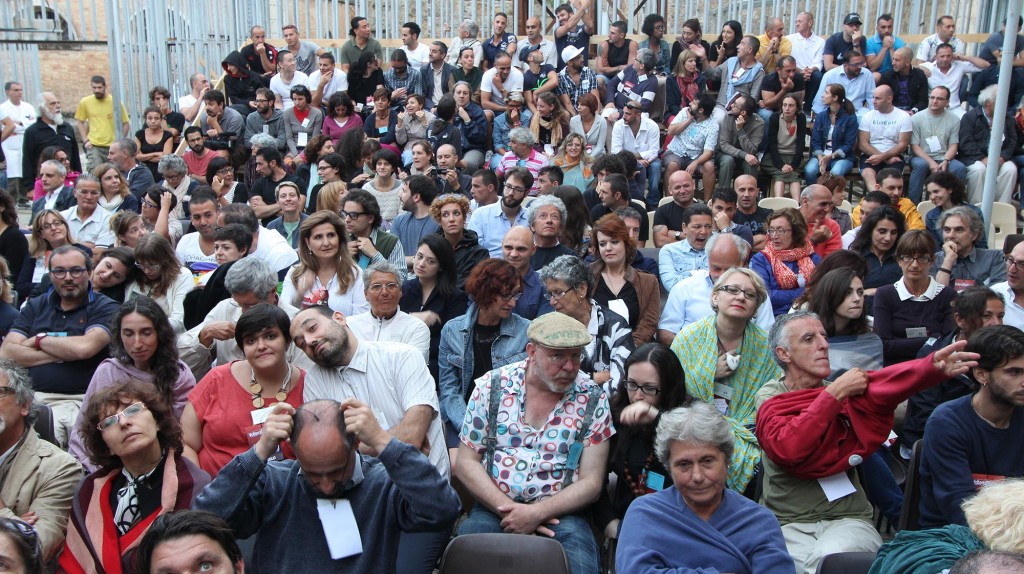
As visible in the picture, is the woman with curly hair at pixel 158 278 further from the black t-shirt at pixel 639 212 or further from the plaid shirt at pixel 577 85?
the plaid shirt at pixel 577 85

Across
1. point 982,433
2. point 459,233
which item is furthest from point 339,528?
point 459,233

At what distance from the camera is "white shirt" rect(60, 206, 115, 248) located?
7055 mm

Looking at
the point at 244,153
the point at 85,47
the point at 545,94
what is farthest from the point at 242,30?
the point at 545,94

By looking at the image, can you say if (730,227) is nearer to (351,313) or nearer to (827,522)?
(351,313)

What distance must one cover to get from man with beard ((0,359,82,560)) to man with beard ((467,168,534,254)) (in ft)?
11.8

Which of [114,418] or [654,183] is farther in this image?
[654,183]

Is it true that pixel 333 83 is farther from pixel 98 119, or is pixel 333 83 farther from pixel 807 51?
pixel 807 51

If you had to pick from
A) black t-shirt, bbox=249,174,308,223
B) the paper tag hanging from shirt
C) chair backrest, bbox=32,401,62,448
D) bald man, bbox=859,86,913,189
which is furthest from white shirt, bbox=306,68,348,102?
A: the paper tag hanging from shirt

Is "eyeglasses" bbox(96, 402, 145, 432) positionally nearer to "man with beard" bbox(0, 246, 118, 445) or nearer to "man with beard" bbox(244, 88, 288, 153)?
"man with beard" bbox(0, 246, 118, 445)

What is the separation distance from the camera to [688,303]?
518 centimetres

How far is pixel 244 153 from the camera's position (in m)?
9.78

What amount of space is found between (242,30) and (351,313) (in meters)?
10.3

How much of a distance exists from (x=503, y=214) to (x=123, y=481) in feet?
13.0

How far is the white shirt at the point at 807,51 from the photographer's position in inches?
448
